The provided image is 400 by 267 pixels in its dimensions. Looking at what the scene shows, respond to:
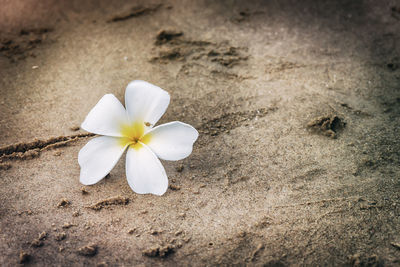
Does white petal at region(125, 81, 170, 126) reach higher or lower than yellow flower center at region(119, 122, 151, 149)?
higher

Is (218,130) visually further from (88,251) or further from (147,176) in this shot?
(88,251)

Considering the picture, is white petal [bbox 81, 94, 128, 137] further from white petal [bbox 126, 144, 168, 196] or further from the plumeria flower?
white petal [bbox 126, 144, 168, 196]

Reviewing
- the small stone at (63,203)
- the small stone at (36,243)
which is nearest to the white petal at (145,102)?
the small stone at (63,203)

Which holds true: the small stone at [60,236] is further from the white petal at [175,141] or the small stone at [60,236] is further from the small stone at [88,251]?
the white petal at [175,141]

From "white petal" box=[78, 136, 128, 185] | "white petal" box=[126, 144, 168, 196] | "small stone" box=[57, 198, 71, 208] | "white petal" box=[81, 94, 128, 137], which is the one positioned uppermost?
"white petal" box=[81, 94, 128, 137]

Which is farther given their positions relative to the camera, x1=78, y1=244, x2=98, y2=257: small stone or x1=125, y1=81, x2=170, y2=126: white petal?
x1=125, y1=81, x2=170, y2=126: white petal

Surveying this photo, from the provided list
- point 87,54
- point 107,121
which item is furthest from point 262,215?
point 87,54

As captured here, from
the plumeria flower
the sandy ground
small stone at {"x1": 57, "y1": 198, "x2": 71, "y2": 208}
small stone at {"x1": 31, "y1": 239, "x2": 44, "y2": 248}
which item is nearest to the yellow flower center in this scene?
the plumeria flower

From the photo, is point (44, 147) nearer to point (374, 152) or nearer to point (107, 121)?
point (107, 121)

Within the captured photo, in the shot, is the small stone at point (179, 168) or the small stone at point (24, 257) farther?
the small stone at point (179, 168)
